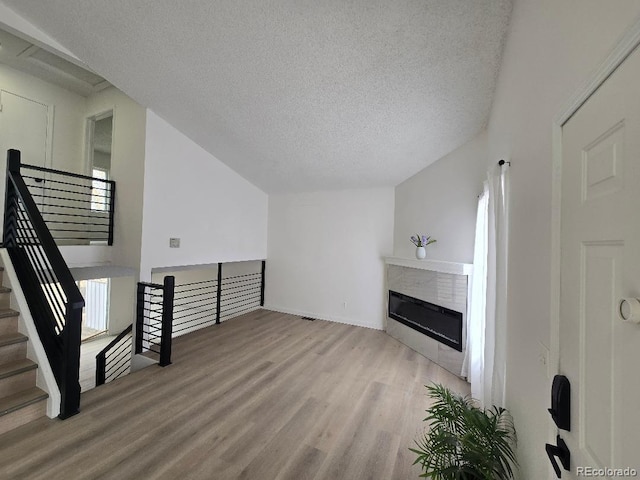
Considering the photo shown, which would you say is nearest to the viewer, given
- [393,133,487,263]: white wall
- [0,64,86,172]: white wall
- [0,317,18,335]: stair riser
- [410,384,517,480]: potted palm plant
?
[410,384,517,480]: potted palm plant

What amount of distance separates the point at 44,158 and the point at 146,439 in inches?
196

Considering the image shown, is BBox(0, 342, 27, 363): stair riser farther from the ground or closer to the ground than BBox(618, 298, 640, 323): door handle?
closer to the ground

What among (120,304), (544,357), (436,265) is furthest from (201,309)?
(544,357)

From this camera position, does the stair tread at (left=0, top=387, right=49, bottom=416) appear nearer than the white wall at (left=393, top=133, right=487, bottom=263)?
Yes

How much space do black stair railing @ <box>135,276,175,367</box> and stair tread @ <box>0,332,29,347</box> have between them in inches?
44.2

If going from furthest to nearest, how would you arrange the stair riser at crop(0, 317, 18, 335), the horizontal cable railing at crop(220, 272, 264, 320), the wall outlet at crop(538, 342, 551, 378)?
the horizontal cable railing at crop(220, 272, 264, 320) → the stair riser at crop(0, 317, 18, 335) → the wall outlet at crop(538, 342, 551, 378)

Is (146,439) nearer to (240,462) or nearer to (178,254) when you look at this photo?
(240,462)

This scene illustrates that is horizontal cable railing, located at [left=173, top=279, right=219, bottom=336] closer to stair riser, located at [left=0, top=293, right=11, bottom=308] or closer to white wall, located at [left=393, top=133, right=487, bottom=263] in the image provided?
stair riser, located at [left=0, top=293, right=11, bottom=308]

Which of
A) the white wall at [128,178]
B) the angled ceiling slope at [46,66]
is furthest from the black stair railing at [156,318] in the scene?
the angled ceiling slope at [46,66]

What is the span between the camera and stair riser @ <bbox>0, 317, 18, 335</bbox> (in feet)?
7.71

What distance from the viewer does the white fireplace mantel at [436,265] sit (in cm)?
319

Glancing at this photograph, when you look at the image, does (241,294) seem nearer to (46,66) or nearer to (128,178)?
(128,178)

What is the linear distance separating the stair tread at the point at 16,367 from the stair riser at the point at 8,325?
11.8 inches

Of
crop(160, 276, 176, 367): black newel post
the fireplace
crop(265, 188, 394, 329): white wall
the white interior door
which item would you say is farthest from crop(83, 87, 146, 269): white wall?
the white interior door
